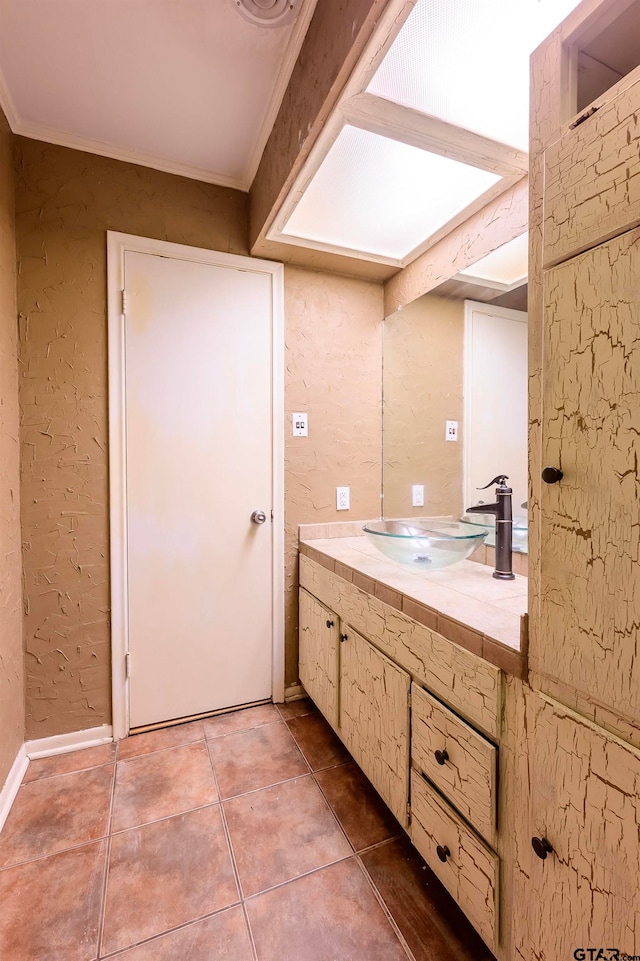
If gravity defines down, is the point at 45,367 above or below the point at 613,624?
above

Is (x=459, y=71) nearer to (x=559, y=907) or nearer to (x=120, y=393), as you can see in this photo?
(x=120, y=393)

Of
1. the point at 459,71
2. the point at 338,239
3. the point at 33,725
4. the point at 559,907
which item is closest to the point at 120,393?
the point at 338,239

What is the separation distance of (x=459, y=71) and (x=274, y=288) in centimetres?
114

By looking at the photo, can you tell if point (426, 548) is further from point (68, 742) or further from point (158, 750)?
point (68, 742)

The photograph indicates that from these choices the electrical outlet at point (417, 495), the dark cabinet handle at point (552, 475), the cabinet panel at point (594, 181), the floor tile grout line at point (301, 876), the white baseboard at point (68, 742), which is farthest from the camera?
the electrical outlet at point (417, 495)

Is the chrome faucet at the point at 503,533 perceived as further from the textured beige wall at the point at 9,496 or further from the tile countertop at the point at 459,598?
the textured beige wall at the point at 9,496

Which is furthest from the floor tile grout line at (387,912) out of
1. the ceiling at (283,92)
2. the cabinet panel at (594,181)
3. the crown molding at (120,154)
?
the crown molding at (120,154)

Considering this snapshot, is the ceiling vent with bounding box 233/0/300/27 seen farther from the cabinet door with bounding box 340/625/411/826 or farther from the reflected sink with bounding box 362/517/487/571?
the cabinet door with bounding box 340/625/411/826

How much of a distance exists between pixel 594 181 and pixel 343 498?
1.67m

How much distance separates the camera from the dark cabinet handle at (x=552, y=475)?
0.76m

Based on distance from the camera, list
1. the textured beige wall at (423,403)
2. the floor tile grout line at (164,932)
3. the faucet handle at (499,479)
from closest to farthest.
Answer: the floor tile grout line at (164,932) < the faucet handle at (499,479) < the textured beige wall at (423,403)

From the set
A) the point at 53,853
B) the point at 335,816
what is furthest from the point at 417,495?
the point at 53,853

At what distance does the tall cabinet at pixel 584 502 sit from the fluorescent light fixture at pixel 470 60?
332 mm

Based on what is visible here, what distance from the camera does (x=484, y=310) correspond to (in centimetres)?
164
